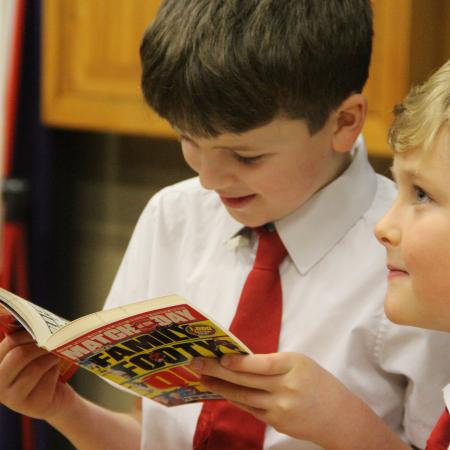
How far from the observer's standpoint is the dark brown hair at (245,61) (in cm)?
121

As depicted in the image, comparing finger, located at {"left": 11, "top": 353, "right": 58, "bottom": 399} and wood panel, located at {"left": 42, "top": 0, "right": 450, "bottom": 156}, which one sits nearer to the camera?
finger, located at {"left": 11, "top": 353, "right": 58, "bottom": 399}

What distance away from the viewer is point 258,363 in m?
1.11

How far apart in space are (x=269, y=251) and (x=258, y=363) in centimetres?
28

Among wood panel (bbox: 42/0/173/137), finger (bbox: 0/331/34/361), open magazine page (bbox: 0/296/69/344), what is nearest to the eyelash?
open magazine page (bbox: 0/296/69/344)

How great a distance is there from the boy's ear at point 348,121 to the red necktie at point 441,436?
39cm

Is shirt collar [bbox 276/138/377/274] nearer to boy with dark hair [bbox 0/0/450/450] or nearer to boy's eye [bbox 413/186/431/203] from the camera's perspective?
boy with dark hair [bbox 0/0/450/450]

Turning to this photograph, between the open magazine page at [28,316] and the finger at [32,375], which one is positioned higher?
the open magazine page at [28,316]

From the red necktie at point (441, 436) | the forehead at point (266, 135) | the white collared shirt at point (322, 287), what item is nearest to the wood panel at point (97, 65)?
the white collared shirt at point (322, 287)

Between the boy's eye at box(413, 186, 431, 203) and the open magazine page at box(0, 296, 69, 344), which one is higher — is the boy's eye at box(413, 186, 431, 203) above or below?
above

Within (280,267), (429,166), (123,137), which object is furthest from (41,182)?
(429,166)

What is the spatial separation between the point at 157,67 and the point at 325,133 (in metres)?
0.24

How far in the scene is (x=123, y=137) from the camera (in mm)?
2684

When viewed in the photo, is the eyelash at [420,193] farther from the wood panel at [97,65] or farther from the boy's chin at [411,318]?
the wood panel at [97,65]

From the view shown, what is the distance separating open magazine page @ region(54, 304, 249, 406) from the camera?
105 centimetres
